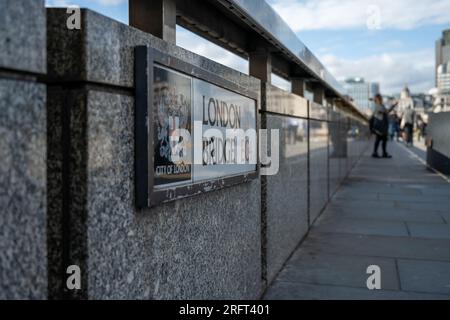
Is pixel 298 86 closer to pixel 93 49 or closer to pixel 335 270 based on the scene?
pixel 335 270

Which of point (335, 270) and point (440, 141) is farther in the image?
point (440, 141)

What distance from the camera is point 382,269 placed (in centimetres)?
425

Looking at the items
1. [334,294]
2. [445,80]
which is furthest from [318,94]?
[445,80]

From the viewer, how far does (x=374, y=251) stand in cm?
485

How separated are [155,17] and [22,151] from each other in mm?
1193

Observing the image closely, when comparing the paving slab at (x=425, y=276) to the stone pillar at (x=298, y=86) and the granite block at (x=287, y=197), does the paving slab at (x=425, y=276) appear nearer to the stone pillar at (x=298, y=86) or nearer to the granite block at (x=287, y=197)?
A: the granite block at (x=287, y=197)

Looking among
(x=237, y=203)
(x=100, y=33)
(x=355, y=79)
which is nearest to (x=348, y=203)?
(x=237, y=203)

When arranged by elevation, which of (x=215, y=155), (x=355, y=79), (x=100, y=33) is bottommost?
(x=215, y=155)

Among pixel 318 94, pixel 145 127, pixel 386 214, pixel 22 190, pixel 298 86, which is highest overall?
pixel 318 94

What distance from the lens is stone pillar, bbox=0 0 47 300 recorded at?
4.22 feet

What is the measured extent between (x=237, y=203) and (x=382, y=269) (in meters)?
1.76

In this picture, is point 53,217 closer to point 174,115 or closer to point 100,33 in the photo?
point 100,33

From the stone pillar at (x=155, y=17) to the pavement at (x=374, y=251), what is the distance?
206 cm

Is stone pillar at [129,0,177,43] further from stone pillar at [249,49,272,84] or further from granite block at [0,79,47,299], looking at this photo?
stone pillar at [249,49,272,84]
